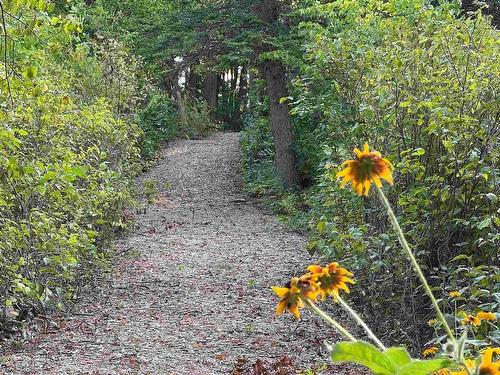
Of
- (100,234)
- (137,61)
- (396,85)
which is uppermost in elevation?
(137,61)

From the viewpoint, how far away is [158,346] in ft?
15.7

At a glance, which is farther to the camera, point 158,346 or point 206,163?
point 206,163

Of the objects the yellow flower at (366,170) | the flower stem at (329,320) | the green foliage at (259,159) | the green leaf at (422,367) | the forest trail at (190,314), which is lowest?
the forest trail at (190,314)

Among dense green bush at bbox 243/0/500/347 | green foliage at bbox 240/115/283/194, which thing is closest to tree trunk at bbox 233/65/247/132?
green foliage at bbox 240/115/283/194

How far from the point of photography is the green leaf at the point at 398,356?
0.88 meters

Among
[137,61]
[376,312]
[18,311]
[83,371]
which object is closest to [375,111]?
[376,312]

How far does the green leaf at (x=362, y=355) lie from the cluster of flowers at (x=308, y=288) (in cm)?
17

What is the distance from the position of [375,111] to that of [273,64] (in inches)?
275

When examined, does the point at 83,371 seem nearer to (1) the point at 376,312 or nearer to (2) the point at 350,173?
(1) the point at 376,312

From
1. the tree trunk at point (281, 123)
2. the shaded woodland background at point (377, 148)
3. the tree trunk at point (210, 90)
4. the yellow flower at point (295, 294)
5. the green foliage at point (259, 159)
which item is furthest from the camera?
the tree trunk at point (210, 90)

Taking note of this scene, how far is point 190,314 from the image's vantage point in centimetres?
564

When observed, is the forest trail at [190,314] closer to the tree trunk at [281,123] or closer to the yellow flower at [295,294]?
the tree trunk at [281,123]

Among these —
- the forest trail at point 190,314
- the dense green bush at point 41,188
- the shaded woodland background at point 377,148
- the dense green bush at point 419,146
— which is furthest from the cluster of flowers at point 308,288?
the forest trail at point 190,314

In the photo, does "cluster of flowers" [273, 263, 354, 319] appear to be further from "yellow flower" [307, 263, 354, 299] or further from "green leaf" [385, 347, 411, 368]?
"green leaf" [385, 347, 411, 368]
